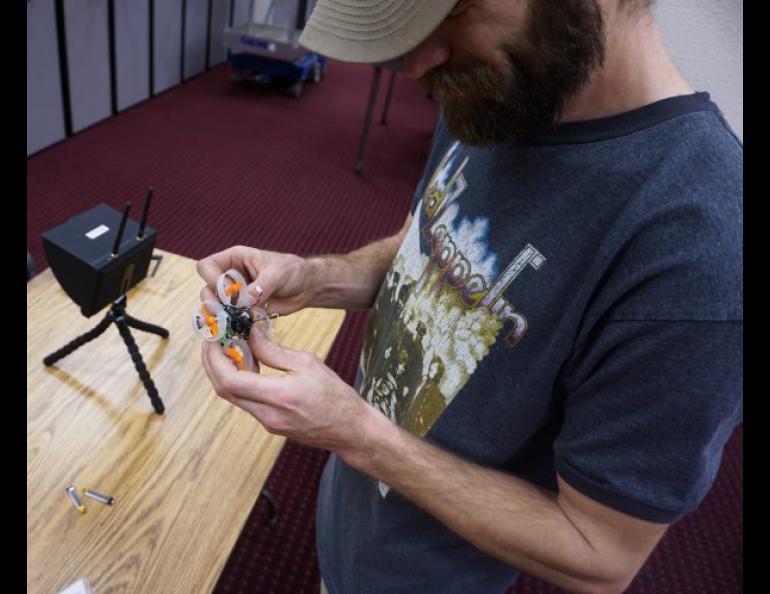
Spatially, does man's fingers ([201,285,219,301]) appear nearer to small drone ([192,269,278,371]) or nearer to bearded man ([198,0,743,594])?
small drone ([192,269,278,371])

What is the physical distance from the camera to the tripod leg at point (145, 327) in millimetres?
1313

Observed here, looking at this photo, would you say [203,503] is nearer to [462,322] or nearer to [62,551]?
[62,551]

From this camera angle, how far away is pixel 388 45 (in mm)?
604

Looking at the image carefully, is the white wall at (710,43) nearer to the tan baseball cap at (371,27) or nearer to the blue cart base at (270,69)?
the tan baseball cap at (371,27)

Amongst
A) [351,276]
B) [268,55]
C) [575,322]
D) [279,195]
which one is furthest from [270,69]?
[575,322]

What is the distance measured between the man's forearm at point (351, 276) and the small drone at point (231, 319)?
164mm

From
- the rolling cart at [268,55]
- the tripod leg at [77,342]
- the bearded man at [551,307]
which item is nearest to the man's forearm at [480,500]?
the bearded man at [551,307]

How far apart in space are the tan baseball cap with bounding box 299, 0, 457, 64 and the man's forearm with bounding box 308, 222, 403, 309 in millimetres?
439

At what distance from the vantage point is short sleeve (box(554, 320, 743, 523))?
50cm

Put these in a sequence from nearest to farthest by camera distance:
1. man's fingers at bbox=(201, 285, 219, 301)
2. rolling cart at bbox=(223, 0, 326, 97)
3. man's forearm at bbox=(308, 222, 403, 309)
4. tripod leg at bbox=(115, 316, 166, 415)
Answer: man's fingers at bbox=(201, 285, 219, 301)
man's forearm at bbox=(308, 222, 403, 309)
tripod leg at bbox=(115, 316, 166, 415)
rolling cart at bbox=(223, 0, 326, 97)

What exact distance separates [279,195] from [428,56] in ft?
9.05

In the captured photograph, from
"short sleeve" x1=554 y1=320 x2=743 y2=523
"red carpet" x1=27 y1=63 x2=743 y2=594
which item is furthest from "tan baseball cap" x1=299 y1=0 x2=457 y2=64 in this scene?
"red carpet" x1=27 y1=63 x2=743 y2=594

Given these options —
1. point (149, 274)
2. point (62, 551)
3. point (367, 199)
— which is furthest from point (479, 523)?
point (367, 199)

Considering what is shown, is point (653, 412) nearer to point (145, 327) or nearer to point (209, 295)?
point (209, 295)
